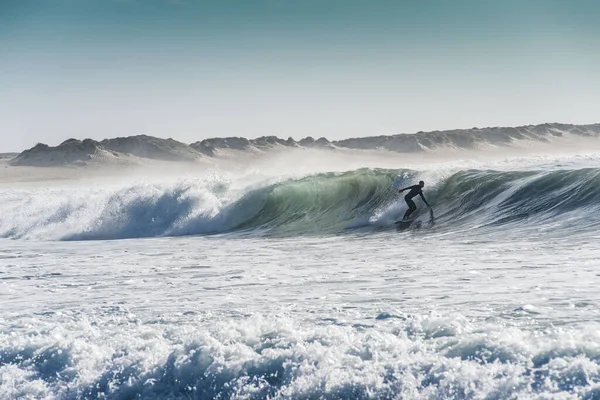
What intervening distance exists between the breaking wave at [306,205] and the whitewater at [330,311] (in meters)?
0.15

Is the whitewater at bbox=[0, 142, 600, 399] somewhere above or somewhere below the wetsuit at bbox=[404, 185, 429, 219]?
below

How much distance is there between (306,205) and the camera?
20953mm

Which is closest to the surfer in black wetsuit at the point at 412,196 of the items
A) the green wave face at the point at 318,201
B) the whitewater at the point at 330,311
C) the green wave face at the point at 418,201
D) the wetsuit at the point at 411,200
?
the wetsuit at the point at 411,200

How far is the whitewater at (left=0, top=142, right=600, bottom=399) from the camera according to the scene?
4.52m

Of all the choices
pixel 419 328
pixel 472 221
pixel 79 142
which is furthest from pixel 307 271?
pixel 79 142

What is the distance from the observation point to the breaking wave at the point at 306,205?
48.2ft

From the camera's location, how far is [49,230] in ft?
66.9

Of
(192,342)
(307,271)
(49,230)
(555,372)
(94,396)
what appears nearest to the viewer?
(555,372)

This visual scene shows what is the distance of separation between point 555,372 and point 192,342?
2.68m

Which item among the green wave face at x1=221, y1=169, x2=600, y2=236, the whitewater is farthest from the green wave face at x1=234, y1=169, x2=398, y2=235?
the whitewater

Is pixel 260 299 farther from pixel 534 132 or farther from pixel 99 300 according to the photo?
pixel 534 132

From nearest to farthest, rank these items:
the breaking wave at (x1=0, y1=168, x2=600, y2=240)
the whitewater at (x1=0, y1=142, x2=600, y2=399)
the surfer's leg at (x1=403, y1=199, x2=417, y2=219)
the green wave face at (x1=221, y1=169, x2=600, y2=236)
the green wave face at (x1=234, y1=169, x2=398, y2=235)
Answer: the whitewater at (x1=0, y1=142, x2=600, y2=399) → the green wave face at (x1=221, y1=169, x2=600, y2=236) → the breaking wave at (x1=0, y1=168, x2=600, y2=240) → the surfer's leg at (x1=403, y1=199, x2=417, y2=219) → the green wave face at (x1=234, y1=169, x2=398, y2=235)

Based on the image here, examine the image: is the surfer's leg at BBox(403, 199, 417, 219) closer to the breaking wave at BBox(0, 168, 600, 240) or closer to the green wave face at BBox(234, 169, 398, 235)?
the breaking wave at BBox(0, 168, 600, 240)

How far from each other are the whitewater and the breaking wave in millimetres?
153
